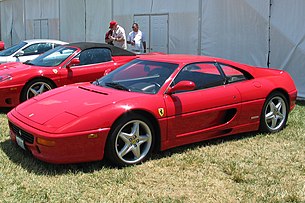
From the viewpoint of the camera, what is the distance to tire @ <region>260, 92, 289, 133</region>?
18.7ft

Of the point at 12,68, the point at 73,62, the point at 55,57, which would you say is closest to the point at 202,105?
the point at 73,62

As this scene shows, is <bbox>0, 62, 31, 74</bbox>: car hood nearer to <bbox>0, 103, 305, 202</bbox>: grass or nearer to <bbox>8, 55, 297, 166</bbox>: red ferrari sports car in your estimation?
<bbox>0, 103, 305, 202</bbox>: grass

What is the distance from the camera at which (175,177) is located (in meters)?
4.19

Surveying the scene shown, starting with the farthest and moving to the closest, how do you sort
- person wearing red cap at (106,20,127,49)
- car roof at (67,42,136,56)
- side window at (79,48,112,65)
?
person wearing red cap at (106,20,127,49)
car roof at (67,42,136,56)
side window at (79,48,112,65)

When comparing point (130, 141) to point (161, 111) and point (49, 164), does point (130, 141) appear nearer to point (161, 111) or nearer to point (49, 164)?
point (161, 111)

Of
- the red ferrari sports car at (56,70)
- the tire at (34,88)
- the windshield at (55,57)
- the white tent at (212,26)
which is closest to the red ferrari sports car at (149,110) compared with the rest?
the red ferrari sports car at (56,70)

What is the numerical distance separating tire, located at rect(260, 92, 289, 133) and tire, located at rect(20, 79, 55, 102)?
12.7 ft

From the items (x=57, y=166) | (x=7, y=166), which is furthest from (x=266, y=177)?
(x=7, y=166)

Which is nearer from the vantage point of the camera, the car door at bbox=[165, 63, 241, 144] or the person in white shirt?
the car door at bbox=[165, 63, 241, 144]

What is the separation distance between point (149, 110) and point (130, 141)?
394 mm

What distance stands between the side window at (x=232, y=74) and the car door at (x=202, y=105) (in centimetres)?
10

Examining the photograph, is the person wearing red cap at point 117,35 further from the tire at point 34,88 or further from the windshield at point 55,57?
the tire at point 34,88

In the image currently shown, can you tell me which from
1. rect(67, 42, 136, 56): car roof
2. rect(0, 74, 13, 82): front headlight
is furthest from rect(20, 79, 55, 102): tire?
rect(67, 42, 136, 56): car roof

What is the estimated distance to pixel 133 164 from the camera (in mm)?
4449
